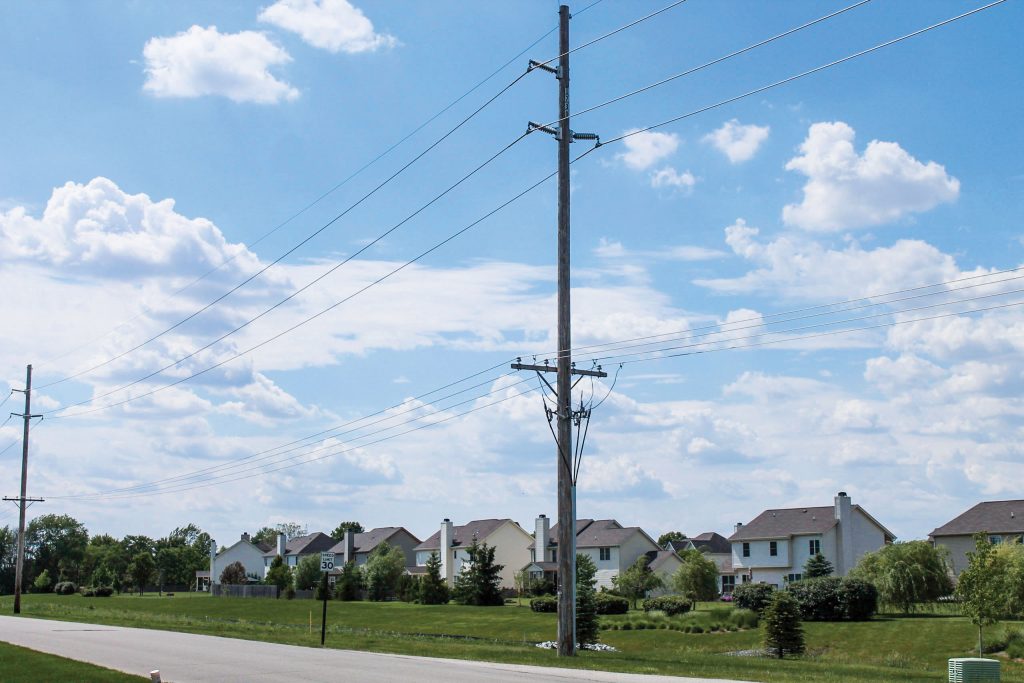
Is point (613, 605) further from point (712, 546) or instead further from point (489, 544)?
point (712, 546)

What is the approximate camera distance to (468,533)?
107938 millimetres

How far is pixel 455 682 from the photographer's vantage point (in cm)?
1908

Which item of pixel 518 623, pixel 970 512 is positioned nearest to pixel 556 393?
pixel 518 623

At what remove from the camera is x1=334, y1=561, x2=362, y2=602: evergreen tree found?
93.1m

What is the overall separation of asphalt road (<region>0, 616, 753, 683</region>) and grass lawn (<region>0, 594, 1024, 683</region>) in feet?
6.26

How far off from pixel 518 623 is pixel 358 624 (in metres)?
10.1

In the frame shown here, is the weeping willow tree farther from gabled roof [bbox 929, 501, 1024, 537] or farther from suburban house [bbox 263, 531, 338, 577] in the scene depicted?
suburban house [bbox 263, 531, 338, 577]

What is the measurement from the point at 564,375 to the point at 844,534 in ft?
197

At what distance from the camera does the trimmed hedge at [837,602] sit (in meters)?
55.1

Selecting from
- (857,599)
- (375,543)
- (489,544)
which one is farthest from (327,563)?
(375,543)

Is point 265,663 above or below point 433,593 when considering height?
above

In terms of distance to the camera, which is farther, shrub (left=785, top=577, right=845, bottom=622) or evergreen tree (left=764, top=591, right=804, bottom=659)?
shrub (left=785, top=577, right=845, bottom=622)

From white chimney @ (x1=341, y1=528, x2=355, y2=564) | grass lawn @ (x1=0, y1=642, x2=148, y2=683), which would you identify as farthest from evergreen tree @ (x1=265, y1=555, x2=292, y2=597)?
grass lawn @ (x1=0, y1=642, x2=148, y2=683)

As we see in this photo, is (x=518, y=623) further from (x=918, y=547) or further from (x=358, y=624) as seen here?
(x=918, y=547)
